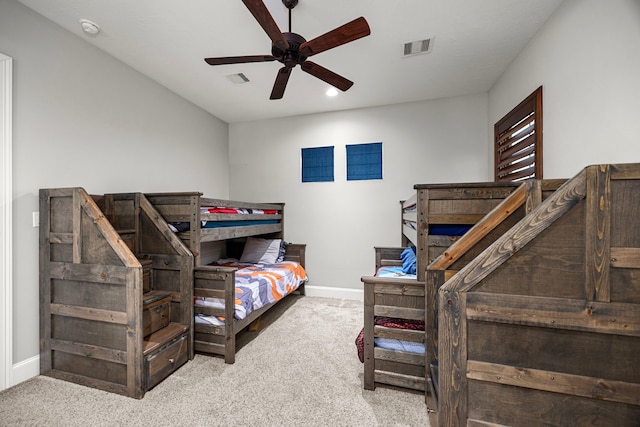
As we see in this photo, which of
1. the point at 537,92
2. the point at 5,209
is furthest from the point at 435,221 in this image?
the point at 5,209

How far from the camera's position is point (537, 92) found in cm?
218

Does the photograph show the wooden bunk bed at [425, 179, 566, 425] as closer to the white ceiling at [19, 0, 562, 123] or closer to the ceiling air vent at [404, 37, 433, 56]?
the white ceiling at [19, 0, 562, 123]

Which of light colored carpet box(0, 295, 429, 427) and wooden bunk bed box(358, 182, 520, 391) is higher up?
wooden bunk bed box(358, 182, 520, 391)

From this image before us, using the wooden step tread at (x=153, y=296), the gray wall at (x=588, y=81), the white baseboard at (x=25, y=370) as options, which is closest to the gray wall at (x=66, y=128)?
the white baseboard at (x=25, y=370)

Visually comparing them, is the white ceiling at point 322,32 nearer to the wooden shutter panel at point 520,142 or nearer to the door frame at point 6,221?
the wooden shutter panel at point 520,142

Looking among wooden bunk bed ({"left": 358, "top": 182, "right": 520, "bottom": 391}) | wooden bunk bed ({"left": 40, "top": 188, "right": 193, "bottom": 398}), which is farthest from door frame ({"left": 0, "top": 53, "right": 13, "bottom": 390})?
wooden bunk bed ({"left": 358, "top": 182, "right": 520, "bottom": 391})

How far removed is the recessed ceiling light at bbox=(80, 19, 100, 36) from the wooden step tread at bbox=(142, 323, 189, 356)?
2563 mm

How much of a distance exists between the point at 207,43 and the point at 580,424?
11.0 ft

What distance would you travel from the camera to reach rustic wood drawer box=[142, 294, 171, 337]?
2.05 metres

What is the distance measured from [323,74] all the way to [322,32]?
0.52 meters

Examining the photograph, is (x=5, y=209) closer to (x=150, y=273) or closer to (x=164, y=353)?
(x=150, y=273)

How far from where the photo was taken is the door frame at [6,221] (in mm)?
1841

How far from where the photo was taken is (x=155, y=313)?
214 centimetres

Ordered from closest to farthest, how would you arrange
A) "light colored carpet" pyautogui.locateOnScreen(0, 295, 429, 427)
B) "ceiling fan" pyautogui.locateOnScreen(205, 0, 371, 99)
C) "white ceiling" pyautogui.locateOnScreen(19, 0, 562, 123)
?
1. "ceiling fan" pyautogui.locateOnScreen(205, 0, 371, 99)
2. "light colored carpet" pyautogui.locateOnScreen(0, 295, 429, 427)
3. "white ceiling" pyautogui.locateOnScreen(19, 0, 562, 123)
